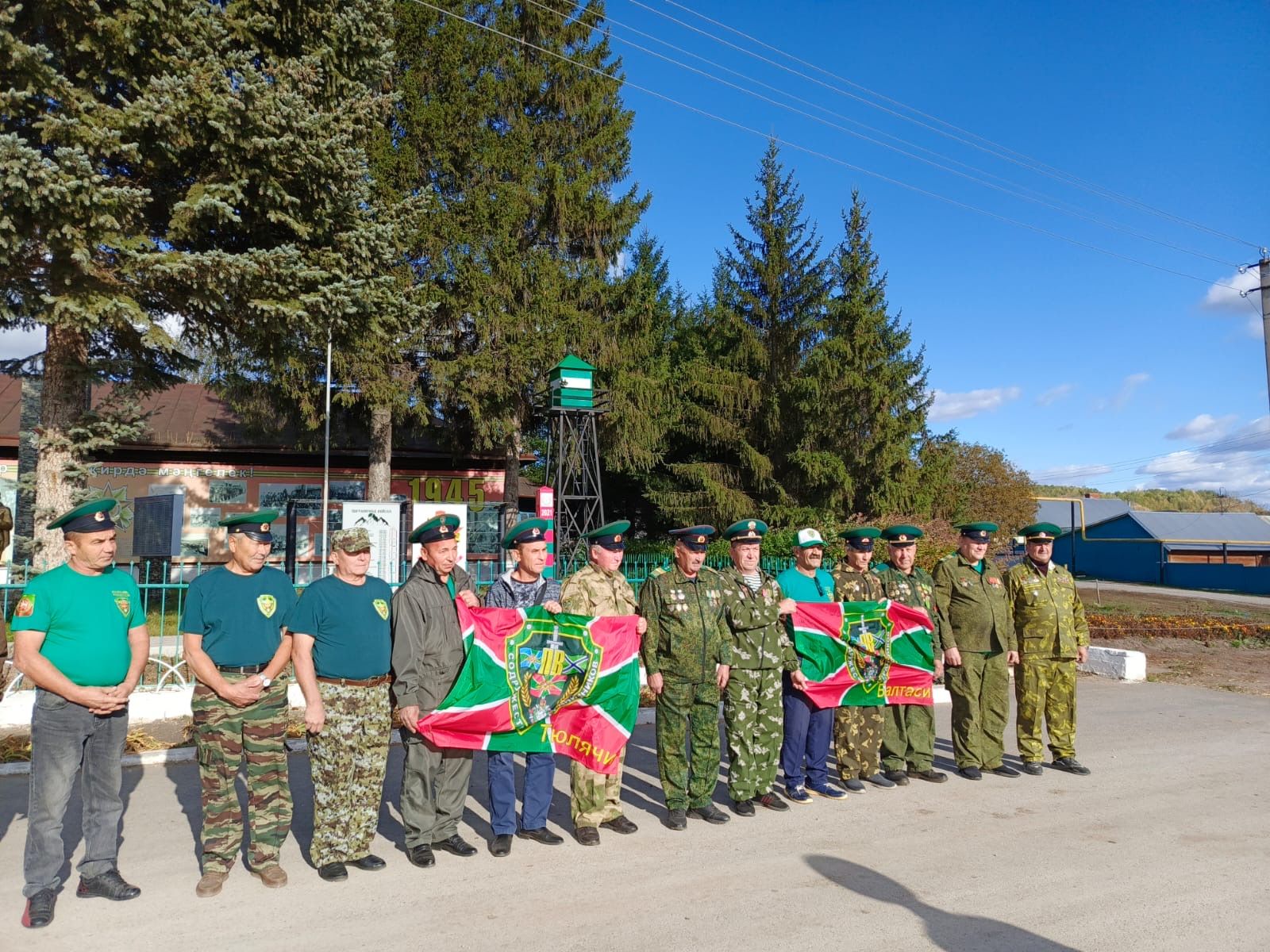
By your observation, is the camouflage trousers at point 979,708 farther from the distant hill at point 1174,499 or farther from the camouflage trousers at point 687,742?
the distant hill at point 1174,499

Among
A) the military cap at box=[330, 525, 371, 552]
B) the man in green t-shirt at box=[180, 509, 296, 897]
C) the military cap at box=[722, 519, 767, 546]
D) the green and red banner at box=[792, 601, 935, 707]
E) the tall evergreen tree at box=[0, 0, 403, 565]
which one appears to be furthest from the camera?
the tall evergreen tree at box=[0, 0, 403, 565]

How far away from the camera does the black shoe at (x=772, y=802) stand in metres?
5.69

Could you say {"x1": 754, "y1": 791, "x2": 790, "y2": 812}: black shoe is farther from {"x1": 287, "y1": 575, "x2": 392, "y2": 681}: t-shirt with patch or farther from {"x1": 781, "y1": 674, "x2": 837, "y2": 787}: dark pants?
{"x1": 287, "y1": 575, "x2": 392, "y2": 681}: t-shirt with patch

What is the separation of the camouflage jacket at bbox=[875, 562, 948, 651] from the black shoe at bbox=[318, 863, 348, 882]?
445cm

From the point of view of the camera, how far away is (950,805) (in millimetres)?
5812

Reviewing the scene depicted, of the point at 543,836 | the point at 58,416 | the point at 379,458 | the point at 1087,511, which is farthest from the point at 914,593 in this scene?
the point at 1087,511

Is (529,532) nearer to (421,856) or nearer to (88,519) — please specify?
(421,856)

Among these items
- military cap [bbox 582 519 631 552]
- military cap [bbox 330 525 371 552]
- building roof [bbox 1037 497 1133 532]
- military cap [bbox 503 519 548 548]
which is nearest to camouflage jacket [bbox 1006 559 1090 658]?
military cap [bbox 582 519 631 552]

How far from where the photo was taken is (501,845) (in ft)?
16.0

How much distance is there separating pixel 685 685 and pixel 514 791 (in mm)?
1296

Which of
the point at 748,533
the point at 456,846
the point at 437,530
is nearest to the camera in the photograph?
the point at 456,846

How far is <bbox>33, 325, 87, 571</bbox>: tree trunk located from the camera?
1015 cm

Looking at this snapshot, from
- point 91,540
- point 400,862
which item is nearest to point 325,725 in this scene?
point 400,862

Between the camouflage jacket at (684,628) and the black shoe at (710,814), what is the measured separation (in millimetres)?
871
